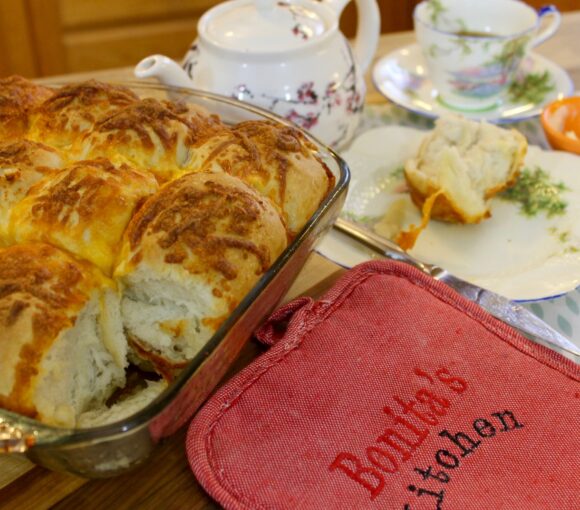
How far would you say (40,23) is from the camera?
6.31 ft

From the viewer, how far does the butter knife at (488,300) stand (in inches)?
27.2

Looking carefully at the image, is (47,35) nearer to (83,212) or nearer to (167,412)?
(83,212)

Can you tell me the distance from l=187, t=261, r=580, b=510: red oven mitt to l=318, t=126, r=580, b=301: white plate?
0.49ft

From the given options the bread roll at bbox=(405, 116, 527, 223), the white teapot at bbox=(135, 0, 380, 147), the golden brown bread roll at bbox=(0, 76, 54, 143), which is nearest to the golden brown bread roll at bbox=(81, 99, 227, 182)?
the golden brown bread roll at bbox=(0, 76, 54, 143)

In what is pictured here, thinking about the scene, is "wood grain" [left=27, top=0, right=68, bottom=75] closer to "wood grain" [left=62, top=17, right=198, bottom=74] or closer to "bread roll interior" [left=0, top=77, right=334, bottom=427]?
"wood grain" [left=62, top=17, right=198, bottom=74]

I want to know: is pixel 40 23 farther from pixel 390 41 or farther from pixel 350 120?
pixel 350 120

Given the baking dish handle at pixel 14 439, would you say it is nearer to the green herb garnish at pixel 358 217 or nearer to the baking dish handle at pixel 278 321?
the baking dish handle at pixel 278 321

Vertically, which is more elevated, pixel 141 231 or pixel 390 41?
pixel 141 231

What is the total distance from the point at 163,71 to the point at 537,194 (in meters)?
0.54

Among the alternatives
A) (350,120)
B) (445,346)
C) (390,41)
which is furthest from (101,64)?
(445,346)

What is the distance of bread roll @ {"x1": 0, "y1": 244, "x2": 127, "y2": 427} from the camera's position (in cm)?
51

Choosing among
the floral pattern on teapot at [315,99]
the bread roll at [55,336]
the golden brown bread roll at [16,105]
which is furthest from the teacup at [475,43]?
the bread roll at [55,336]

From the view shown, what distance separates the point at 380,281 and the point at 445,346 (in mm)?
102

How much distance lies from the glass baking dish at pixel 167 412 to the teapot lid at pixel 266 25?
347 millimetres
